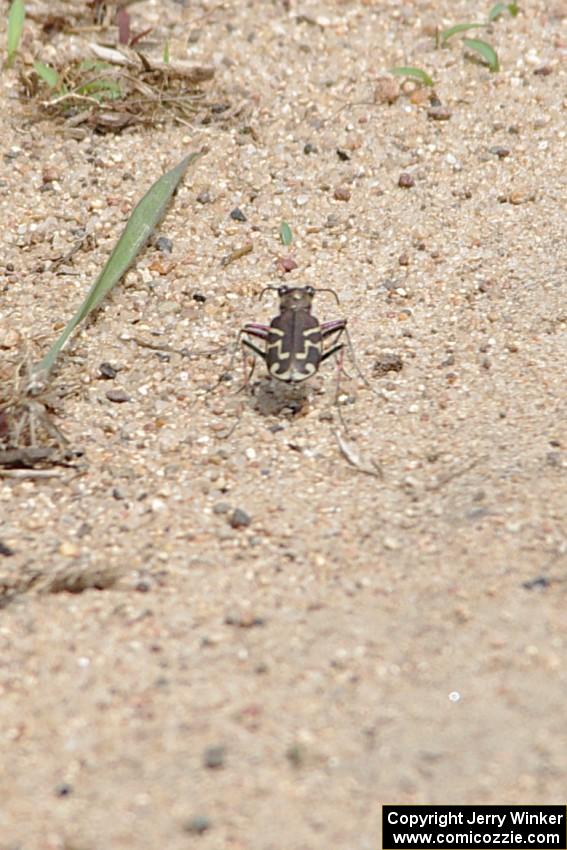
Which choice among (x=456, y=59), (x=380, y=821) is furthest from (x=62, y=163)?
Answer: (x=380, y=821)

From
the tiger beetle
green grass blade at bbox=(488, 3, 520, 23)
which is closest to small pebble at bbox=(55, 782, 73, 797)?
the tiger beetle

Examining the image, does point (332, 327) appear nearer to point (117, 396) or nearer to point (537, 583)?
point (117, 396)

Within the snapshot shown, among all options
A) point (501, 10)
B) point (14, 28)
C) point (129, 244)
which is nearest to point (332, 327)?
point (129, 244)

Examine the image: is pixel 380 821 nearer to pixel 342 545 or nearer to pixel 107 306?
pixel 342 545

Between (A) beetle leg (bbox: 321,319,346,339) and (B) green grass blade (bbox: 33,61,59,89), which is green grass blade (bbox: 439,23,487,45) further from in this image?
(A) beetle leg (bbox: 321,319,346,339)

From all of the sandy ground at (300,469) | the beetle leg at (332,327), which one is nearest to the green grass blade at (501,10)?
the sandy ground at (300,469)
